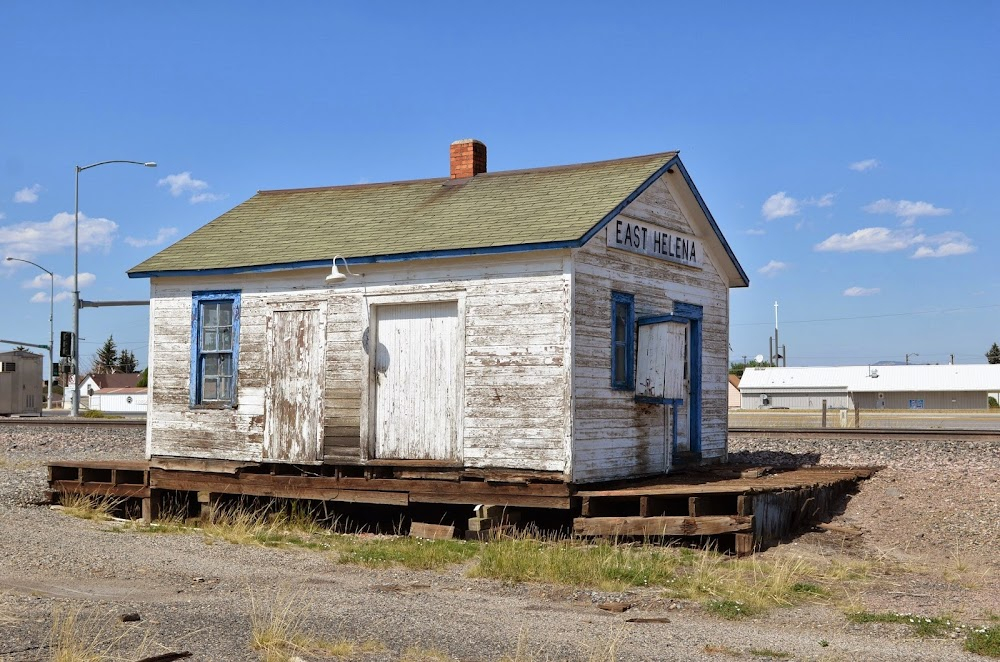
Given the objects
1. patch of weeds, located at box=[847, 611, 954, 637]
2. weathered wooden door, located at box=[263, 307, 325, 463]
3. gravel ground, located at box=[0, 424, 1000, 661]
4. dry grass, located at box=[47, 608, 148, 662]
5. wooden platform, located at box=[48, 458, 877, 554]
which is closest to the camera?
dry grass, located at box=[47, 608, 148, 662]

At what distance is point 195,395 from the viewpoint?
16.4 metres

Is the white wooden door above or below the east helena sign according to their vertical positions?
below

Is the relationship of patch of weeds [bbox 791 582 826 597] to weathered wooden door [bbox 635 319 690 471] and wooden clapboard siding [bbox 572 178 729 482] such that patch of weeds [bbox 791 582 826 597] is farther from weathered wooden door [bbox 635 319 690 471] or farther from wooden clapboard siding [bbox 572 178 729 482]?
weathered wooden door [bbox 635 319 690 471]

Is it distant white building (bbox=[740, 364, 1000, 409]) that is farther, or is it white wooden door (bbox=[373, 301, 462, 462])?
distant white building (bbox=[740, 364, 1000, 409])

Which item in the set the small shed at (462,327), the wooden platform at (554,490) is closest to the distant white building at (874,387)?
the small shed at (462,327)

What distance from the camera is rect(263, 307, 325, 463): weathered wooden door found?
15297 mm

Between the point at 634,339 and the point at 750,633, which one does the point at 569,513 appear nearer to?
the point at 634,339

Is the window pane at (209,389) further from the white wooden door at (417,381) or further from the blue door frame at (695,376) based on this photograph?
the blue door frame at (695,376)

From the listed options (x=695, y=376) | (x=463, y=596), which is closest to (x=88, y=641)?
(x=463, y=596)

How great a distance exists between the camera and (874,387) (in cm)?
7525

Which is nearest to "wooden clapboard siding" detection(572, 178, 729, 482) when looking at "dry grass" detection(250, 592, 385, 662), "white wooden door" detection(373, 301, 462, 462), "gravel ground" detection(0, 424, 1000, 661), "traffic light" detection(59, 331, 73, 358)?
"white wooden door" detection(373, 301, 462, 462)

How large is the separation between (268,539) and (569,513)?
3994mm

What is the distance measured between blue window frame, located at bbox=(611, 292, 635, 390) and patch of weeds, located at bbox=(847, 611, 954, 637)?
5903 mm

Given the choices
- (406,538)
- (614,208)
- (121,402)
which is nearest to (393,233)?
(614,208)
